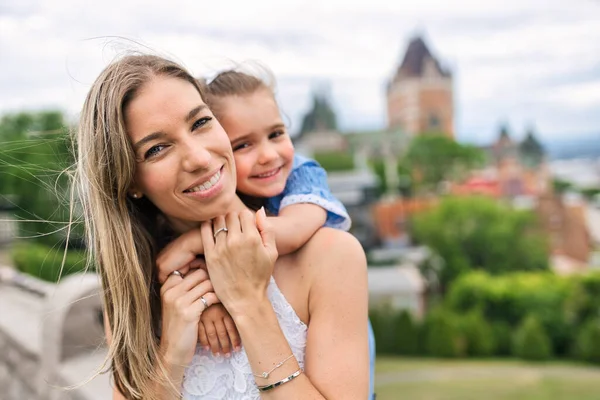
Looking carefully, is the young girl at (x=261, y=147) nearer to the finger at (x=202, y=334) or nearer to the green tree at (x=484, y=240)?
the finger at (x=202, y=334)

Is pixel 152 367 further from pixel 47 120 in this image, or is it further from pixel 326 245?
pixel 47 120

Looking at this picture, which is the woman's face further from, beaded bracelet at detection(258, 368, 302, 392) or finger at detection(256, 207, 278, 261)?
beaded bracelet at detection(258, 368, 302, 392)

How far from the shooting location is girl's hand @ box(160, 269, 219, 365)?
4.46 feet

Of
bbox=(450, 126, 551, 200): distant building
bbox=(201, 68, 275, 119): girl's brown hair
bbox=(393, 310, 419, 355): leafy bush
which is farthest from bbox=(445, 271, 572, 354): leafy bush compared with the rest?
bbox=(201, 68, 275, 119): girl's brown hair

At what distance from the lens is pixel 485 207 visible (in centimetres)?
3656

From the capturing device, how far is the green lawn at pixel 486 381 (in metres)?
24.4

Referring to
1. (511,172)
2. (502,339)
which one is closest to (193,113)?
(502,339)

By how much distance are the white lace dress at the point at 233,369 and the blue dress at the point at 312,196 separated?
25 cm

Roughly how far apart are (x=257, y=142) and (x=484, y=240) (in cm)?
3699

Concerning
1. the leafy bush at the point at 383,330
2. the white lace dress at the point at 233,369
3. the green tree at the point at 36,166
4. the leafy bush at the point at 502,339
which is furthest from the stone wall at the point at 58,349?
the leafy bush at the point at 502,339

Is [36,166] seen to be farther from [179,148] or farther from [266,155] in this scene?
[266,155]

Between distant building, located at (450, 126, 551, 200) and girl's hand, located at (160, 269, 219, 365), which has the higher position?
girl's hand, located at (160, 269, 219, 365)

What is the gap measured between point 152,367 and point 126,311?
138 mm

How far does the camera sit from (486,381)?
25.3 m
